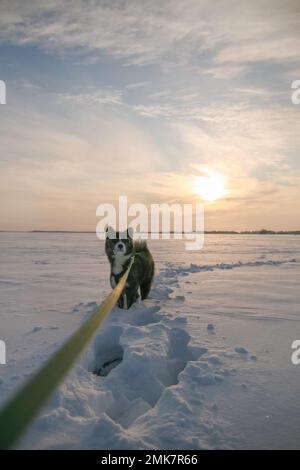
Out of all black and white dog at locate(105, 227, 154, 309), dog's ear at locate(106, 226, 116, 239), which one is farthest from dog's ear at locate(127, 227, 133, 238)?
dog's ear at locate(106, 226, 116, 239)

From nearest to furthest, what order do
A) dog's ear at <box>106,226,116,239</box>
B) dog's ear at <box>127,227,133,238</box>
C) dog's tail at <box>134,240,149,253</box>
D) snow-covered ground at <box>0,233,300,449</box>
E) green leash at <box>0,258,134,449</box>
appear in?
green leash at <box>0,258,134,449</box>
snow-covered ground at <box>0,233,300,449</box>
dog's ear at <box>106,226,116,239</box>
dog's ear at <box>127,227,133,238</box>
dog's tail at <box>134,240,149,253</box>

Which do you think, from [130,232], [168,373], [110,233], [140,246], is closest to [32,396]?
[168,373]

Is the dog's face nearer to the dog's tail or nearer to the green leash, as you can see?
the dog's tail

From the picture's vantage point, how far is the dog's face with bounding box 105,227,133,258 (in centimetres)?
504

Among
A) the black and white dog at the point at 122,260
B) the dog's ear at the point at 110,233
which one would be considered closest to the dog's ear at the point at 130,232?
the black and white dog at the point at 122,260

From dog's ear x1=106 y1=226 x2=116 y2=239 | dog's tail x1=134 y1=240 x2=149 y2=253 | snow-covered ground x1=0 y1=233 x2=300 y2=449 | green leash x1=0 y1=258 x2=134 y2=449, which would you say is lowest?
snow-covered ground x1=0 y1=233 x2=300 y2=449

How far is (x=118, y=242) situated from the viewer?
506cm

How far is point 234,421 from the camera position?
1.96m

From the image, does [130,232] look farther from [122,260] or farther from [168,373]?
[168,373]

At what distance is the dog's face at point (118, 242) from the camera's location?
5035 mm

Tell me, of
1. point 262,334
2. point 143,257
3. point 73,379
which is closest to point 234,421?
point 73,379

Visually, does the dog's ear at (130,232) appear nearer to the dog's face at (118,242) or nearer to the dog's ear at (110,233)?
the dog's face at (118,242)
